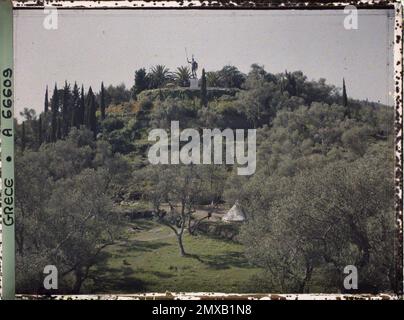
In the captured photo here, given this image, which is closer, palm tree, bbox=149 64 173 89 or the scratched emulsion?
the scratched emulsion

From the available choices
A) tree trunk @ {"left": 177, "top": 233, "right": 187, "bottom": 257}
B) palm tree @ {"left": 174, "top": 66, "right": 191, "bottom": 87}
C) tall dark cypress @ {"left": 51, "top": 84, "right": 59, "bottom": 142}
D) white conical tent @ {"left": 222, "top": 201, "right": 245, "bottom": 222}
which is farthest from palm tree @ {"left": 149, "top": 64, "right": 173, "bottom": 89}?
tree trunk @ {"left": 177, "top": 233, "right": 187, "bottom": 257}

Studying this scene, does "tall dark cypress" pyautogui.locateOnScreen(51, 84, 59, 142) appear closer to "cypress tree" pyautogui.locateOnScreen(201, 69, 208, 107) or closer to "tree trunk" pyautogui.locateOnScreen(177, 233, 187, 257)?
"cypress tree" pyautogui.locateOnScreen(201, 69, 208, 107)

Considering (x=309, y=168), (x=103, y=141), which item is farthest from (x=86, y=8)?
(x=309, y=168)

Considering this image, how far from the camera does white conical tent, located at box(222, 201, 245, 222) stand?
16.7 feet

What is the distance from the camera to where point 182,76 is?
196 inches

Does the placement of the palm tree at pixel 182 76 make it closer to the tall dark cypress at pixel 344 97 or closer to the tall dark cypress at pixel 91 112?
the tall dark cypress at pixel 91 112

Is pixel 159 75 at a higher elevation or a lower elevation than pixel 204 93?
higher

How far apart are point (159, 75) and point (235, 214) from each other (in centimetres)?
179

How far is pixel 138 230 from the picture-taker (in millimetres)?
5148

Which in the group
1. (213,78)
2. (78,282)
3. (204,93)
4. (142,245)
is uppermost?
(213,78)

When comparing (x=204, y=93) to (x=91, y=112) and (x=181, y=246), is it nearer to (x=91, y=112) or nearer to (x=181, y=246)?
(x=91, y=112)

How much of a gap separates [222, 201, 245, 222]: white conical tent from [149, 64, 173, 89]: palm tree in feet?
5.25

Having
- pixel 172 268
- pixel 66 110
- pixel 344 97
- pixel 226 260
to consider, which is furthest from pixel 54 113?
pixel 344 97

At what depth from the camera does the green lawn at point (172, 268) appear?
5004mm
